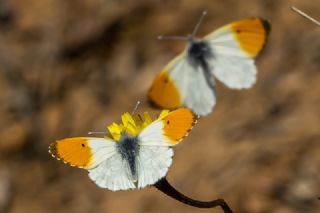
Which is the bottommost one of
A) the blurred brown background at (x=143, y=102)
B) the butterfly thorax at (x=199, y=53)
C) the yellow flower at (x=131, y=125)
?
the blurred brown background at (x=143, y=102)

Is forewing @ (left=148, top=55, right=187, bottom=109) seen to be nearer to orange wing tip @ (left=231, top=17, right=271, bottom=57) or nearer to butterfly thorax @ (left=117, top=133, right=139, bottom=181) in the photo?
orange wing tip @ (left=231, top=17, right=271, bottom=57)

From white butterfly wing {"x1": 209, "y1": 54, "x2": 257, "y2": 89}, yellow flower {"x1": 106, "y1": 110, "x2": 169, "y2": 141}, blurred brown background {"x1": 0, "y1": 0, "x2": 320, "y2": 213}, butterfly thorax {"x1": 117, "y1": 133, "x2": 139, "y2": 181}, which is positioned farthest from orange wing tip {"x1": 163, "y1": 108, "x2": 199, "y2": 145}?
blurred brown background {"x1": 0, "y1": 0, "x2": 320, "y2": 213}

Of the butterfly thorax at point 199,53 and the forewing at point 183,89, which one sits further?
the butterfly thorax at point 199,53

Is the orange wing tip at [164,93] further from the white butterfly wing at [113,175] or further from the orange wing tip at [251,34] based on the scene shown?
the white butterfly wing at [113,175]

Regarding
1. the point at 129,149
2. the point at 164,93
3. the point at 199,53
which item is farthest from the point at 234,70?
the point at 129,149

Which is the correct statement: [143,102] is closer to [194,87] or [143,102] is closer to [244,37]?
[194,87]

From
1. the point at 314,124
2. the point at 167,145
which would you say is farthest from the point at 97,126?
the point at 167,145

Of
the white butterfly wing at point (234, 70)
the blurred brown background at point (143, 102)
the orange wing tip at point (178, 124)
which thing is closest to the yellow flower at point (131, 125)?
the orange wing tip at point (178, 124)
